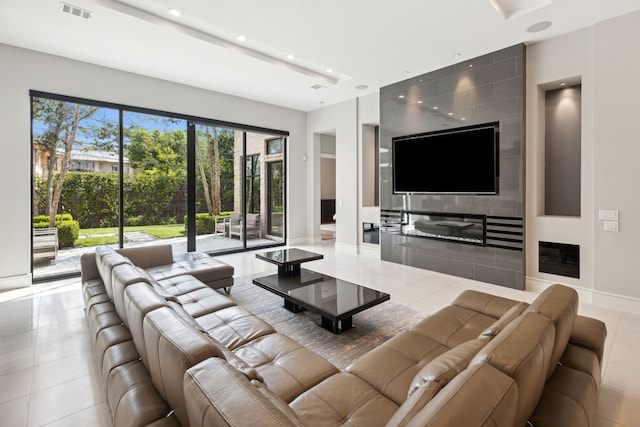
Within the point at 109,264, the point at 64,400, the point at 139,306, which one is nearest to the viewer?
the point at 139,306

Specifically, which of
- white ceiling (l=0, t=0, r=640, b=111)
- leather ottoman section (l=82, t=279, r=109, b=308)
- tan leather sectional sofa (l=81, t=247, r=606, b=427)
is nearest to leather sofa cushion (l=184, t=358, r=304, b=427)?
tan leather sectional sofa (l=81, t=247, r=606, b=427)

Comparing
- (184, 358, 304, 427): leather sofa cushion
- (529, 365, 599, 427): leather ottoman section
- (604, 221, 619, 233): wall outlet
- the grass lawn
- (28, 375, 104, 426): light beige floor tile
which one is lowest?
(28, 375, 104, 426): light beige floor tile

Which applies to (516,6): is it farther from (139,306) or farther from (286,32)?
(139,306)

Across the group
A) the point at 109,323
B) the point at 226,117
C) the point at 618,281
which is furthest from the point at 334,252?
the point at 109,323

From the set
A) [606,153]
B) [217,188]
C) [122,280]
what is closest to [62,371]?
[122,280]

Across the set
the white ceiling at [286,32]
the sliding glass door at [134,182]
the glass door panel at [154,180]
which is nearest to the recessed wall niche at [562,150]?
the white ceiling at [286,32]

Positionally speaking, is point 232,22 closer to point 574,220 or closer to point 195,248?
point 195,248

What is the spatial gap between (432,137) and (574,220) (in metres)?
2.28

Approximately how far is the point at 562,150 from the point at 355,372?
451 centimetres

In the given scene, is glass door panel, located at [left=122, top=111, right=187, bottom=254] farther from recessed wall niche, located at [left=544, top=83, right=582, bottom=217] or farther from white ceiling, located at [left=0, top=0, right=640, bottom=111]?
recessed wall niche, located at [left=544, top=83, right=582, bottom=217]

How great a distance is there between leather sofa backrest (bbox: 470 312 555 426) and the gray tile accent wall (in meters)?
3.73

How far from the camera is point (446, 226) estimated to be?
5.12 metres

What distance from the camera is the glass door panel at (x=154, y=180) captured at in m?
5.45

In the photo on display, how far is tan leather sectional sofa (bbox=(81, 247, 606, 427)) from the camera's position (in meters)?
0.87
